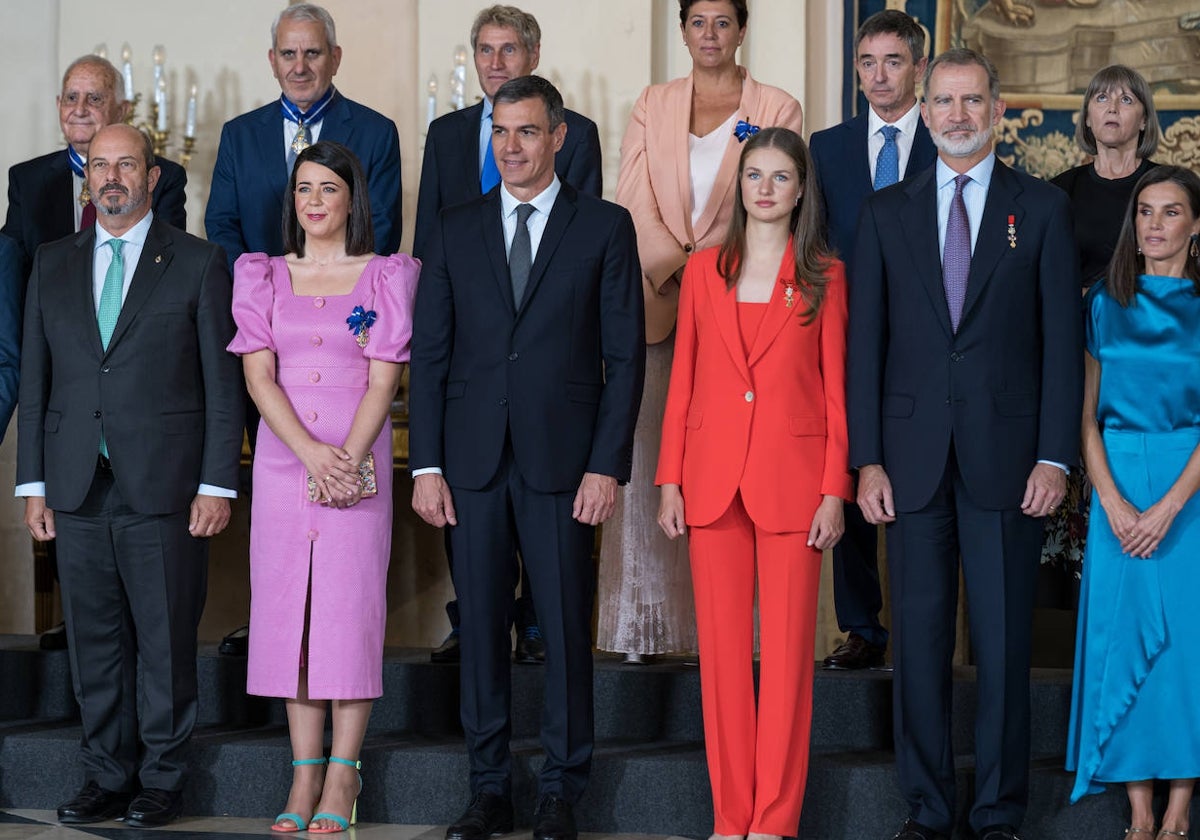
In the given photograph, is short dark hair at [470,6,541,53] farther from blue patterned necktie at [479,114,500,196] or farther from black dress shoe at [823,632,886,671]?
black dress shoe at [823,632,886,671]

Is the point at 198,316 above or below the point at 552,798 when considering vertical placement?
above

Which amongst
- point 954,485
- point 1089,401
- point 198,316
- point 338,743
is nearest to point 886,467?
point 954,485

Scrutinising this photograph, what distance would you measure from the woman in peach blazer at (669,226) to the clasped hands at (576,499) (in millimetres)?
737

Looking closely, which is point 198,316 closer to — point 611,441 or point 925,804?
point 611,441

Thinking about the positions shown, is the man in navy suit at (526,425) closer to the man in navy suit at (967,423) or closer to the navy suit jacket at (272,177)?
the man in navy suit at (967,423)

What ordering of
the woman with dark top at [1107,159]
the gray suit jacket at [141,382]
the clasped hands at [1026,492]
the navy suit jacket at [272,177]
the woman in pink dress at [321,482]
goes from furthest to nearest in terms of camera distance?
the navy suit jacket at [272,177] < the woman with dark top at [1107,159] < the gray suit jacket at [141,382] < the woman in pink dress at [321,482] < the clasped hands at [1026,492]

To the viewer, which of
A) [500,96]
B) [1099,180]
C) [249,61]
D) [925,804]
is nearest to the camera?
[925,804]

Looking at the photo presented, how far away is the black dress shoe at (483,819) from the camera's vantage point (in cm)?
398

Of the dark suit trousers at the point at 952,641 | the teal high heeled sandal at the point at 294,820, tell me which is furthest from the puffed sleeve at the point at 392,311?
the dark suit trousers at the point at 952,641

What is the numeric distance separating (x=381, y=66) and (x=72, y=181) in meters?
1.83

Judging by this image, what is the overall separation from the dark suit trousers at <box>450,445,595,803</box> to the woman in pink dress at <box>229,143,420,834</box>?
269 millimetres

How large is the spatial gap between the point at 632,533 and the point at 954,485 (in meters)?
1.18

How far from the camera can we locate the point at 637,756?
4.34 meters

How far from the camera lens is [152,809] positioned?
4.20m
